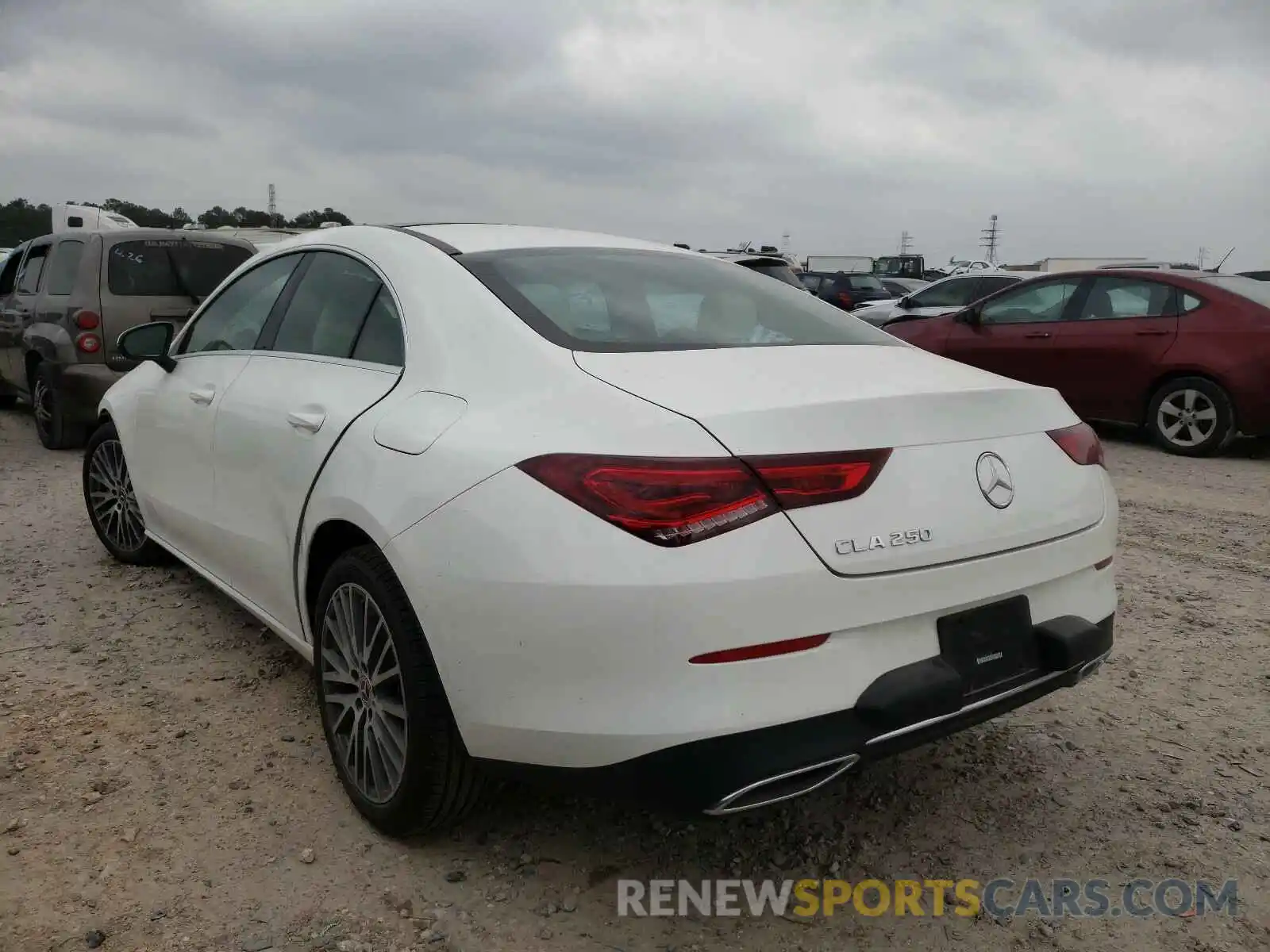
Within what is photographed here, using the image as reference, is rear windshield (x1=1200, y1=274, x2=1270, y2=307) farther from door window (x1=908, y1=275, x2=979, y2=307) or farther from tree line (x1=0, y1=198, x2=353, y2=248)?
tree line (x1=0, y1=198, x2=353, y2=248)

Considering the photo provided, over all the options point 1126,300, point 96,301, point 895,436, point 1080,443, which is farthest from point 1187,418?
point 96,301

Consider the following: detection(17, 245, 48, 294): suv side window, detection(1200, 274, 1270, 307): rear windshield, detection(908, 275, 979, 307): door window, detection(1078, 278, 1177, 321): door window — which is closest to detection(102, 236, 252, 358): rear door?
detection(17, 245, 48, 294): suv side window

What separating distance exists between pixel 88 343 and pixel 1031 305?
7.69m

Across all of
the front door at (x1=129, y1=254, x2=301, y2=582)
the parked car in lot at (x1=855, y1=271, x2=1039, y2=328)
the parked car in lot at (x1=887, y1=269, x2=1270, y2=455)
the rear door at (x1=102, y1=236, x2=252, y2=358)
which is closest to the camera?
the front door at (x1=129, y1=254, x2=301, y2=582)

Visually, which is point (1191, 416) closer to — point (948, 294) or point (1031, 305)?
point (1031, 305)

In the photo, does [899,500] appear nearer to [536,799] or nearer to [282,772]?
[536,799]

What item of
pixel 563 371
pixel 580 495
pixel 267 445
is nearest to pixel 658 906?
pixel 580 495

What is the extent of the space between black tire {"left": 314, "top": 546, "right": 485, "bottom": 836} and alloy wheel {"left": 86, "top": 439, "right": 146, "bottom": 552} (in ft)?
7.47


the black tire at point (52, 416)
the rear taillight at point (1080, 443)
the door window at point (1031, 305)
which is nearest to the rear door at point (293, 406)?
the rear taillight at point (1080, 443)

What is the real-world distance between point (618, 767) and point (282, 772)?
1381 millimetres

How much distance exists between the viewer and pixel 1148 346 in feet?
25.6

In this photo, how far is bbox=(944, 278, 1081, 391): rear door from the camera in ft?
27.9

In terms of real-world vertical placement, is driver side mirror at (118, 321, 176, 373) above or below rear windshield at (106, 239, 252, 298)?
below

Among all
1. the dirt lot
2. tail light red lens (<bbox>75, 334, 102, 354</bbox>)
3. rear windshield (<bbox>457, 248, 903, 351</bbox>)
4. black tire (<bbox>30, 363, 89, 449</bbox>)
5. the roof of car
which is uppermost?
the roof of car
